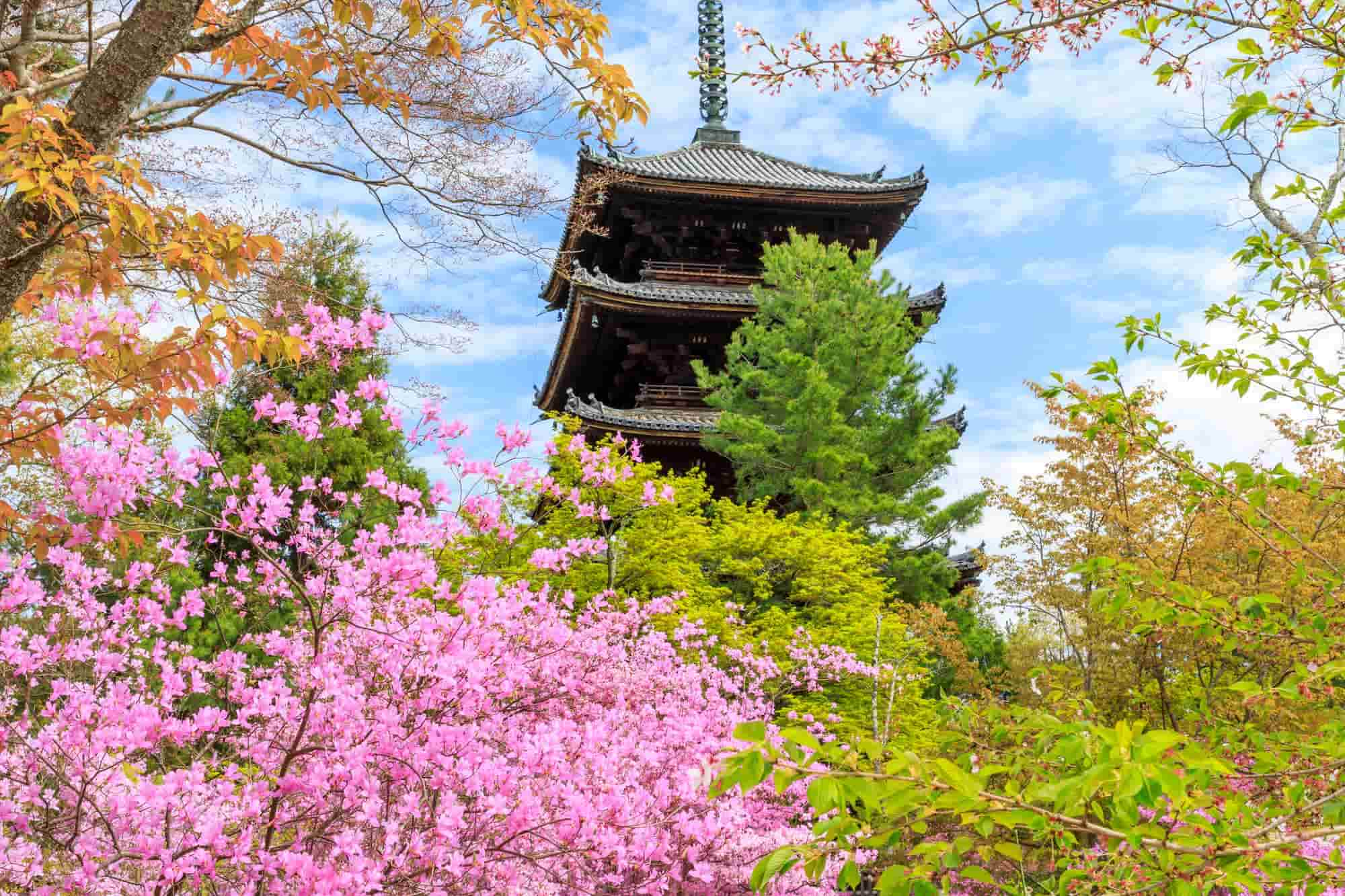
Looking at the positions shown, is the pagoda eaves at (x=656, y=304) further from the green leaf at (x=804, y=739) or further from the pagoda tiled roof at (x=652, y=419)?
the green leaf at (x=804, y=739)

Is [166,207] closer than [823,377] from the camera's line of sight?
Yes

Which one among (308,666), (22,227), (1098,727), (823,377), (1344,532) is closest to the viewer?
(1098,727)

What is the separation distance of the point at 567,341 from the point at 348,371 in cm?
496

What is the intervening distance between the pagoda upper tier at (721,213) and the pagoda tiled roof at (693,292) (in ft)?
1.42

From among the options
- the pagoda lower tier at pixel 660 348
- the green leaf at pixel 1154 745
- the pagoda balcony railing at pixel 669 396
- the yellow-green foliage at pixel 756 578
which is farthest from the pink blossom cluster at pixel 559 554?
the pagoda balcony railing at pixel 669 396

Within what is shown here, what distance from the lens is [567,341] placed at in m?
20.2

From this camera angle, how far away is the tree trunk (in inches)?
141

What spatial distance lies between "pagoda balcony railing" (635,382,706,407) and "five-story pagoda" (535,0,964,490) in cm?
3

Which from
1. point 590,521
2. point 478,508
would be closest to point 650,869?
point 478,508

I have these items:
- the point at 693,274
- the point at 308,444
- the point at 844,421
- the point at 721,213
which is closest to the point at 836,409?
the point at 844,421

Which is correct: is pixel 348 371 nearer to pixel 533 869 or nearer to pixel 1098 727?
pixel 533 869

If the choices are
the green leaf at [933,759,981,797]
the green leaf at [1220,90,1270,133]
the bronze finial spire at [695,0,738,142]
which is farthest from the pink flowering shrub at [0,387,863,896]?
the bronze finial spire at [695,0,738,142]

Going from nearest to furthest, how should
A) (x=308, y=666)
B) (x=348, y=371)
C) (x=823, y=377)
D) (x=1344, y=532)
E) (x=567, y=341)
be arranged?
1. (x=308, y=666)
2. (x=1344, y=532)
3. (x=823, y=377)
4. (x=348, y=371)
5. (x=567, y=341)

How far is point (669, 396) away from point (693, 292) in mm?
1990
